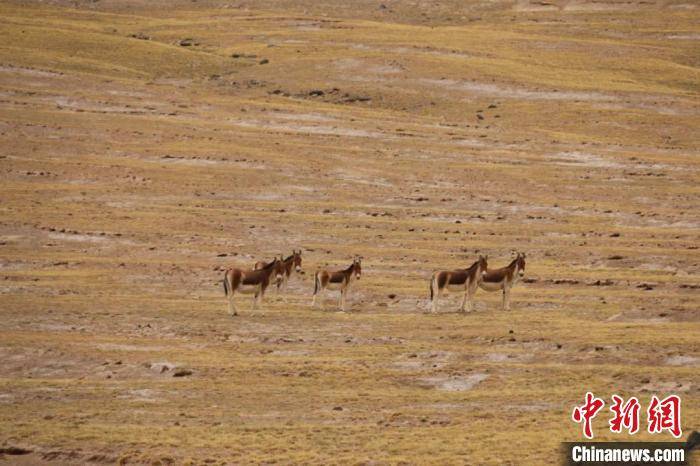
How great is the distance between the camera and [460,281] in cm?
3788

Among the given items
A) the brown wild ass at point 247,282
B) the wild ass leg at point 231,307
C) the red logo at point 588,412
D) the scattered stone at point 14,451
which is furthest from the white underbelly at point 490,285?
the scattered stone at point 14,451

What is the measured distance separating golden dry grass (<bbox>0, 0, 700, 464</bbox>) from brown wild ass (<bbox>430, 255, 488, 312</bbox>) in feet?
3.29

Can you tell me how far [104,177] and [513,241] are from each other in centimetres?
2052

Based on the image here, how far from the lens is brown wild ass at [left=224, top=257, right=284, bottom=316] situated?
37.1 metres

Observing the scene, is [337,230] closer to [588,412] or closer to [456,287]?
[456,287]

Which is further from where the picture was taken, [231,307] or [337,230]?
[337,230]

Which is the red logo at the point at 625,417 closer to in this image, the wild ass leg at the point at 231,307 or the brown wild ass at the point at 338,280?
the brown wild ass at the point at 338,280

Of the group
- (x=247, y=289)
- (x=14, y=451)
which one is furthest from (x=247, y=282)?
(x=14, y=451)

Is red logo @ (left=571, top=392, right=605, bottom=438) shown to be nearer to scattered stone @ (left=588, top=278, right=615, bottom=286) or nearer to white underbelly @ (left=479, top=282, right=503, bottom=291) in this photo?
white underbelly @ (left=479, top=282, right=503, bottom=291)

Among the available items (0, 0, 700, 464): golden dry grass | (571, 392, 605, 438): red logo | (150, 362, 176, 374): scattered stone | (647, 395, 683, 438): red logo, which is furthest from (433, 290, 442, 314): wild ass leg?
(647, 395, 683, 438): red logo

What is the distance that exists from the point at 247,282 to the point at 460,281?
5.87m

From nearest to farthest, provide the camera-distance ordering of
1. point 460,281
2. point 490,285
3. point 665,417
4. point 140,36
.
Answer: point 665,417, point 460,281, point 490,285, point 140,36

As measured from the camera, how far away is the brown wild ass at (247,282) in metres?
37.1

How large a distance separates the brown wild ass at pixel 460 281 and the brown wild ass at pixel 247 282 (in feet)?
15.1
